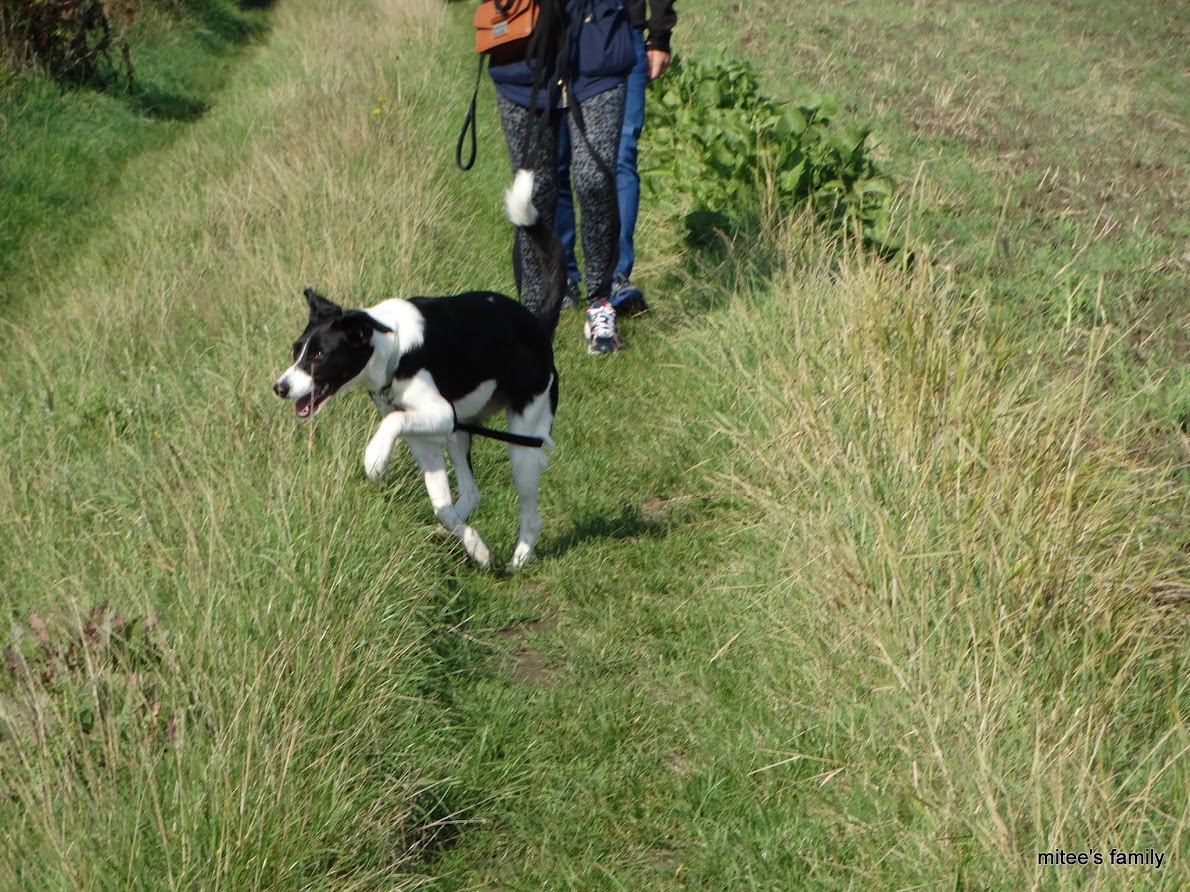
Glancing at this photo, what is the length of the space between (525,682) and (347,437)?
1116mm

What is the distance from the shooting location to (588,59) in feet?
18.9

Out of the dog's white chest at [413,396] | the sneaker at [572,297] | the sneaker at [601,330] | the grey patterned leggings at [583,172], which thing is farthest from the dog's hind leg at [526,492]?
the sneaker at [572,297]

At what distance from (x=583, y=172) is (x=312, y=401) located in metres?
2.72

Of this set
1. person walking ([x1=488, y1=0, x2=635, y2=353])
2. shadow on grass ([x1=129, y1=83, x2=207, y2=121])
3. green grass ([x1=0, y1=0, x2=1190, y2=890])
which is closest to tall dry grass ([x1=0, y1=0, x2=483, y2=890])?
green grass ([x1=0, y1=0, x2=1190, y2=890])

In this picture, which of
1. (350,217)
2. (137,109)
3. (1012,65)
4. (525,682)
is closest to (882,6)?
(1012,65)

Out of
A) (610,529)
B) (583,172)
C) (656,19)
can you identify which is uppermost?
(656,19)

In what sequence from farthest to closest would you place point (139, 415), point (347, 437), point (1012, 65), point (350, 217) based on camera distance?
point (1012, 65), point (350, 217), point (139, 415), point (347, 437)

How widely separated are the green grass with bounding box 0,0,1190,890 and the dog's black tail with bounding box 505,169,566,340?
771 mm

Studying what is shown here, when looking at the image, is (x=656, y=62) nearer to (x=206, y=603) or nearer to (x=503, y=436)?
(x=503, y=436)

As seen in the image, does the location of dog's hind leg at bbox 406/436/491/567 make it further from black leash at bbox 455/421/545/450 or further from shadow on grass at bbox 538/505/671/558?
shadow on grass at bbox 538/505/671/558

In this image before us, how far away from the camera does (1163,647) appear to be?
125 inches

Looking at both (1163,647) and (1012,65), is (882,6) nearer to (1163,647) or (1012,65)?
(1012,65)

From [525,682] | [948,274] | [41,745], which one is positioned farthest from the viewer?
[948,274]

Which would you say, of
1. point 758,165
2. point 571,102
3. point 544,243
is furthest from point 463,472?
point 758,165
